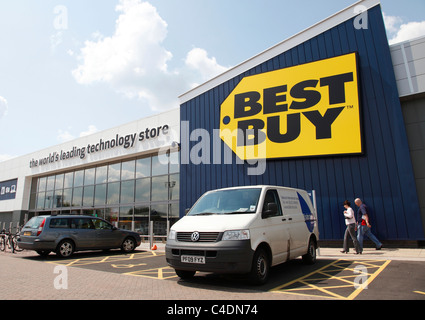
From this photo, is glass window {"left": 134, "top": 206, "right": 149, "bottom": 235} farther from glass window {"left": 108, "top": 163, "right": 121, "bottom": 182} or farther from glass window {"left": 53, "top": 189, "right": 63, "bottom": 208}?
glass window {"left": 53, "top": 189, "right": 63, "bottom": 208}

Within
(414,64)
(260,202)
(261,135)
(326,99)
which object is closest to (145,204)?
(261,135)

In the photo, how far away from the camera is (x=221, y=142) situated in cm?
1437

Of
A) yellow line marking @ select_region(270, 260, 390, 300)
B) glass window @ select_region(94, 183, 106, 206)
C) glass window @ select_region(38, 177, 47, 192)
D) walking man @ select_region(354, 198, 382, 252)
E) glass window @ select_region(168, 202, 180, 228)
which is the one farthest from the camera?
glass window @ select_region(38, 177, 47, 192)

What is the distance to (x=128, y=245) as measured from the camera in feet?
40.0

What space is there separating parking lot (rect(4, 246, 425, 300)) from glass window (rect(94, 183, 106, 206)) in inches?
536

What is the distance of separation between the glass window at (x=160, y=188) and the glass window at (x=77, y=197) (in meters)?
8.42

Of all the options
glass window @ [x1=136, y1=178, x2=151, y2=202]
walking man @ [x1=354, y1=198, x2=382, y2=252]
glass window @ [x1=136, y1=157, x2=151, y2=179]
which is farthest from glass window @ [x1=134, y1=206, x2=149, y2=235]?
walking man @ [x1=354, y1=198, x2=382, y2=252]

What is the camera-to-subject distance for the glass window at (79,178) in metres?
23.5

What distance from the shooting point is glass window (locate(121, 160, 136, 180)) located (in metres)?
19.8

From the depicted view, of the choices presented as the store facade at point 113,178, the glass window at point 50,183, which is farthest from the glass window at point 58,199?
the glass window at point 50,183

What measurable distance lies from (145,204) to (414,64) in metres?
15.1

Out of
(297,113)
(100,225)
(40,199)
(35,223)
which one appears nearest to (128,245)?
(100,225)

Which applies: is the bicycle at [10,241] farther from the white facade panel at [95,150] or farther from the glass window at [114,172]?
the white facade panel at [95,150]

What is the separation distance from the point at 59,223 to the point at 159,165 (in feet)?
26.6
